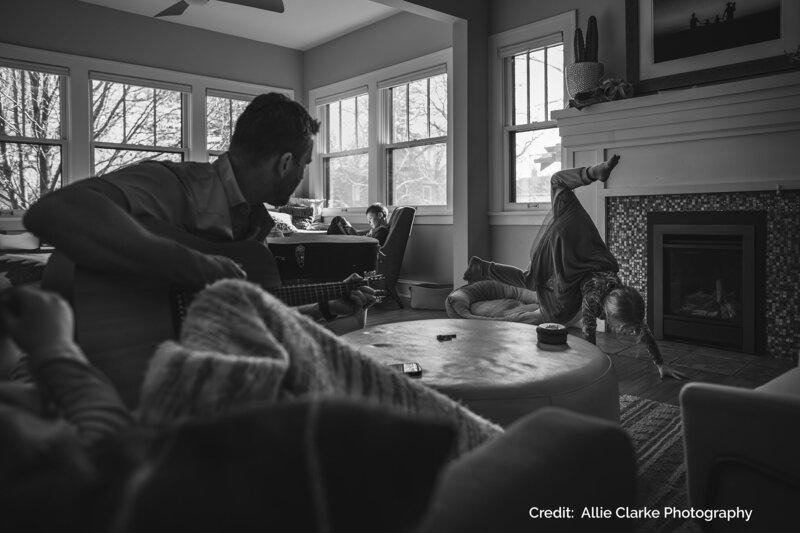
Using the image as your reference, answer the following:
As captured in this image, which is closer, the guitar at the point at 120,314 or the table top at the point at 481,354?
the guitar at the point at 120,314

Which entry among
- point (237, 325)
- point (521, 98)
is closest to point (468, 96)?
point (521, 98)

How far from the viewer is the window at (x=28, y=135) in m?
5.75

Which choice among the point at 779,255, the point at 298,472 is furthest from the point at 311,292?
the point at 779,255

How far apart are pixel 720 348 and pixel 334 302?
295 cm

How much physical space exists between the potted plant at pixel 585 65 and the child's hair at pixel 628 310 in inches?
79.4

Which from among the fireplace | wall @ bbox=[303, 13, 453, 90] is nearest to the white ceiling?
wall @ bbox=[303, 13, 453, 90]

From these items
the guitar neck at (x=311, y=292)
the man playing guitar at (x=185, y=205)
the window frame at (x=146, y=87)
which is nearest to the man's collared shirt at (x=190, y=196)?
the man playing guitar at (x=185, y=205)

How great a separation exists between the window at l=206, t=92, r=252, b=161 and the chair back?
9.07 ft

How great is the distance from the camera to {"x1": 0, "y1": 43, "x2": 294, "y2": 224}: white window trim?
5.72 meters

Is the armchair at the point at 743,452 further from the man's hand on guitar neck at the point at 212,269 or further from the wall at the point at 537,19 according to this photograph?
the wall at the point at 537,19

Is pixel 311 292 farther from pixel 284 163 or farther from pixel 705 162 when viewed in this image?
pixel 705 162

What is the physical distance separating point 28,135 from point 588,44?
18.4 feet

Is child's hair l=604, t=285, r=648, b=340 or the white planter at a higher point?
the white planter

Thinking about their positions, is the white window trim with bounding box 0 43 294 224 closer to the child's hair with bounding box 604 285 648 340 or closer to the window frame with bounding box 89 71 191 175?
the window frame with bounding box 89 71 191 175
